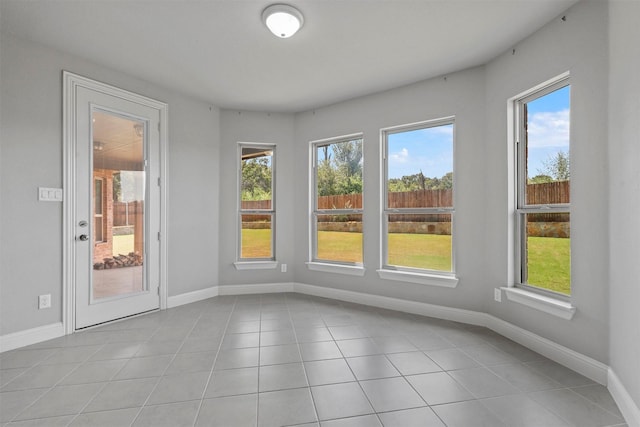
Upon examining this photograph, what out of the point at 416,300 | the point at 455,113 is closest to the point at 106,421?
the point at 416,300

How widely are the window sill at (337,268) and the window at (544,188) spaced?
6.00 feet

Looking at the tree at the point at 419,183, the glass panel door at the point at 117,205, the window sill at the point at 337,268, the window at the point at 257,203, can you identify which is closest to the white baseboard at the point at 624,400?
the tree at the point at 419,183

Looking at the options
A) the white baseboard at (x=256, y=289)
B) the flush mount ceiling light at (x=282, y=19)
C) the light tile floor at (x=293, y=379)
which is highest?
the flush mount ceiling light at (x=282, y=19)

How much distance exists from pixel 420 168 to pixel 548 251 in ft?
5.21

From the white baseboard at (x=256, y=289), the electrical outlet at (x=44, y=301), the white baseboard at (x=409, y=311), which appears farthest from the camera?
the white baseboard at (x=256, y=289)

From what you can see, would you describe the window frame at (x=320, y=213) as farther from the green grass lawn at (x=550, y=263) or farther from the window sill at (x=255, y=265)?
the green grass lawn at (x=550, y=263)

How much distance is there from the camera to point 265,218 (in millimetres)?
4707

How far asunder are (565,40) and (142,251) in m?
4.54

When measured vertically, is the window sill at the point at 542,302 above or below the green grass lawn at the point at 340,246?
below

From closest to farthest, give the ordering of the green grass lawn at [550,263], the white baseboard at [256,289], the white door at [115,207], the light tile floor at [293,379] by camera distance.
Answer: the light tile floor at [293,379]
the green grass lawn at [550,263]
the white door at [115,207]
the white baseboard at [256,289]

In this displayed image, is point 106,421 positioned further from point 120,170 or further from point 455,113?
point 455,113

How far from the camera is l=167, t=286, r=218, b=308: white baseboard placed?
390 cm

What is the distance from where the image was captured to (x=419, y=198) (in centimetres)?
373

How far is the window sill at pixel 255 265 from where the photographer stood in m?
4.51
